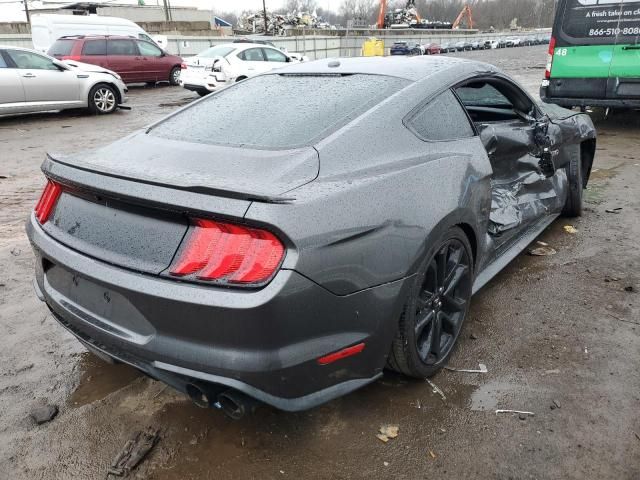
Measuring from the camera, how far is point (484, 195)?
2848 millimetres

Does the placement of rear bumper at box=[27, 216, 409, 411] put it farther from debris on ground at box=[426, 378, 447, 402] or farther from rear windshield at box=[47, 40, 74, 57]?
rear windshield at box=[47, 40, 74, 57]

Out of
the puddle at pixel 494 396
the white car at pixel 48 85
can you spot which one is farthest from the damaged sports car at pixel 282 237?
the white car at pixel 48 85

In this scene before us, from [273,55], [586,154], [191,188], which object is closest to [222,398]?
[191,188]

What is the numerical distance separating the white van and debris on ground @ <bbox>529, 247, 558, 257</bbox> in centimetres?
1731

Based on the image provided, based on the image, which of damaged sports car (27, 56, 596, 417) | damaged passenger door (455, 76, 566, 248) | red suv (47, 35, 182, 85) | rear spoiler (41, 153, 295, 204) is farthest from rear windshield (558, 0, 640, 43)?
red suv (47, 35, 182, 85)

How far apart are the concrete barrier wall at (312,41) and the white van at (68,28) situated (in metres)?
6.67

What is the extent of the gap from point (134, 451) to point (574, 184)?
13.5ft

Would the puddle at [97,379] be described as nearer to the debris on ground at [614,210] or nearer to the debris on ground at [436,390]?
the debris on ground at [436,390]

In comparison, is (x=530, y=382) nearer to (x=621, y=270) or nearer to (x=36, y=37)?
(x=621, y=270)

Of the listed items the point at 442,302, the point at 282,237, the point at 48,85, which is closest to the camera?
the point at 282,237

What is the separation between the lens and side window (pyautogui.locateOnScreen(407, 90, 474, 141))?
2.59 metres

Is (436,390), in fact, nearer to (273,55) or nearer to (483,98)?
(483,98)

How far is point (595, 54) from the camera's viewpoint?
8.25m

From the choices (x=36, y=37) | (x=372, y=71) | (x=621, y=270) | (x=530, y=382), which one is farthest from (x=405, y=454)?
(x=36, y=37)
